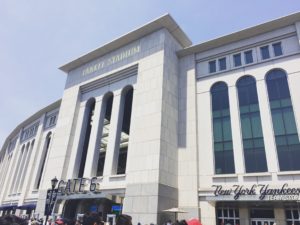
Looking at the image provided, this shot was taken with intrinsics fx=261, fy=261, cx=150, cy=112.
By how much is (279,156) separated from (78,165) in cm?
2053

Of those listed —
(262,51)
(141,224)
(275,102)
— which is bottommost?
(141,224)

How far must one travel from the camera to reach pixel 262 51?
24.5m

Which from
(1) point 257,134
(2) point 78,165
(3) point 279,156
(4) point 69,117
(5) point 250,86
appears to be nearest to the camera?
(3) point 279,156

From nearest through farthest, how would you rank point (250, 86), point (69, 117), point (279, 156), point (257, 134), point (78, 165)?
point (279, 156), point (257, 134), point (250, 86), point (78, 165), point (69, 117)

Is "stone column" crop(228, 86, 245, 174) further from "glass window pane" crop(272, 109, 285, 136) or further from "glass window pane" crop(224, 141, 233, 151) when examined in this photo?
"glass window pane" crop(272, 109, 285, 136)

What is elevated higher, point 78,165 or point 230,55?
point 230,55

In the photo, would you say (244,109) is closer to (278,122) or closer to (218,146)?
(278,122)

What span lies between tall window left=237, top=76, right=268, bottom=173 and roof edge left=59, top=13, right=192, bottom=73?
29.7 feet

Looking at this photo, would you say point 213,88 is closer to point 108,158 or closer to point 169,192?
point 169,192

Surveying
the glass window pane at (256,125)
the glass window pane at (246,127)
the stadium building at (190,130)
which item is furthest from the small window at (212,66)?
the glass window pane at (256,125)

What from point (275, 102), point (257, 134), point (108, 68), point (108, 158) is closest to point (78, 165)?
point (108, 158)

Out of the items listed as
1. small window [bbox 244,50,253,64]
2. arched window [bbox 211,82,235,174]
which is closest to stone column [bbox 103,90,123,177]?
arched window [bbox 211,82,235,174]

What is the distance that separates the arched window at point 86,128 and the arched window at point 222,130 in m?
15.5

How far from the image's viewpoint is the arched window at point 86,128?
99.5 feet
